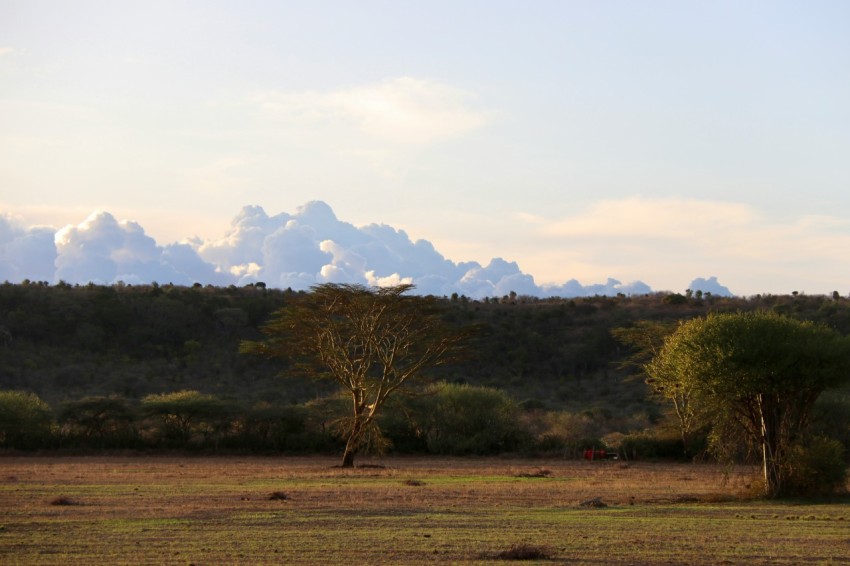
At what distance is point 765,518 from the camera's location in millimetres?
22062

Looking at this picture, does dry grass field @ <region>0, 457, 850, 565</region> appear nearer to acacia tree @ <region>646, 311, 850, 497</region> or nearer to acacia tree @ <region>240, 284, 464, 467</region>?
acacia tree @ <region>646, 311, 850, 497</region>

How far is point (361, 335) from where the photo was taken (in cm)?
4209

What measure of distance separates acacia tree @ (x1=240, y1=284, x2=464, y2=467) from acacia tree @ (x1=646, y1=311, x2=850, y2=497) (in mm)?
16076

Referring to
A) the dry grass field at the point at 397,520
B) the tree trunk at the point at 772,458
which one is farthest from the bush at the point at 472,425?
the tree trunk at the point at 772,458

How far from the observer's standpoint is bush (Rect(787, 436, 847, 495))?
26.0 meters

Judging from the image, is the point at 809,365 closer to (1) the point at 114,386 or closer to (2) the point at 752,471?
(2) the point at 752,471

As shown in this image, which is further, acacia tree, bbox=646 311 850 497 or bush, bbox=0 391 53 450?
bush, bbox=0 391 53 450

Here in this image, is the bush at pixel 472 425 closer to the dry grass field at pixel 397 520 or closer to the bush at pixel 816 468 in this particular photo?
the dry grass field at pixel 397 520

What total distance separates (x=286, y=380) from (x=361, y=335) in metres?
33.5

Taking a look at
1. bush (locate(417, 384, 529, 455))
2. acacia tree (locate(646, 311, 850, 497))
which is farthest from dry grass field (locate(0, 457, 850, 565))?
bush (locate(417, 384, 529, 455))

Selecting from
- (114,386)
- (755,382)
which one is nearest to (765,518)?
(755,382)

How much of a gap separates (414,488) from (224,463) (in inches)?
612

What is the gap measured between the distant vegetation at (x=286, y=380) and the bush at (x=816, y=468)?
692 inches

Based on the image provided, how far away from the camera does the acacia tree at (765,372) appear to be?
26.2 m
